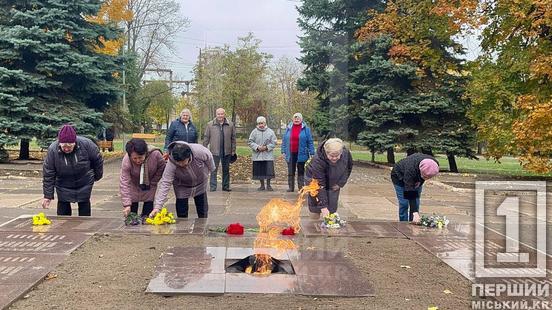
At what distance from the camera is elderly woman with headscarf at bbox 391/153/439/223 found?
24.1ft

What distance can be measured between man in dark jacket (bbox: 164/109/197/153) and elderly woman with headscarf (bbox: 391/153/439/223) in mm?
4669

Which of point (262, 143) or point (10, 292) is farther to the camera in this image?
point (262, 143)

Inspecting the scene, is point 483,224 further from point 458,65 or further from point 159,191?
point 458,65

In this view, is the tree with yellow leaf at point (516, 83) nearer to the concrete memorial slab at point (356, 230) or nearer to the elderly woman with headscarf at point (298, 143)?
the elderly woman with headscarf at point (298, 143)

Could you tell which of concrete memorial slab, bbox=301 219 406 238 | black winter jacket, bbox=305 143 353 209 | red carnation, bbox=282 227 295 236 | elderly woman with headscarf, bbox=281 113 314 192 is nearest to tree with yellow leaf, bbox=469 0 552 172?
elderly woman with headscarf, bbox=281 113 314 192

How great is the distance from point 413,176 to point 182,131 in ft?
17.4

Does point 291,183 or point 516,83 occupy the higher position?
point 516,83

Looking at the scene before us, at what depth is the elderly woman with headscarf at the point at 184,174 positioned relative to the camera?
7.14m

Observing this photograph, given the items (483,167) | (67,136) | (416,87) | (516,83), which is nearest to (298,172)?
(67,136)

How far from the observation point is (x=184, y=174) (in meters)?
7.52

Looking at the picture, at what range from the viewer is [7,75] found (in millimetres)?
18375

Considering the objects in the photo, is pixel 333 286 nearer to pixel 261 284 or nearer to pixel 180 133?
pixel 261 284

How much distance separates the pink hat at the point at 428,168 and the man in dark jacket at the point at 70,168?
14.4ft

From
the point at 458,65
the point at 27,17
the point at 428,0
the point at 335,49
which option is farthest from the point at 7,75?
the point at 458,65
